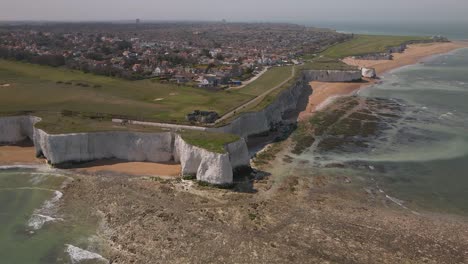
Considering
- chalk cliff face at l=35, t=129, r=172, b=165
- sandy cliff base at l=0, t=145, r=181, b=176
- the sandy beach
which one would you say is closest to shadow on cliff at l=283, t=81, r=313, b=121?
the sandy beach

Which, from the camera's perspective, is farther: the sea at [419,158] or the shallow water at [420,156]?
the shallow water at [420,156]

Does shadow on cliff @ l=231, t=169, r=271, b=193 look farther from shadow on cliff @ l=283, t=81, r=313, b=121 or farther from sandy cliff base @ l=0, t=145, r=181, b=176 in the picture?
shadow on cliff @ l=283, t=81, r=313, b=121

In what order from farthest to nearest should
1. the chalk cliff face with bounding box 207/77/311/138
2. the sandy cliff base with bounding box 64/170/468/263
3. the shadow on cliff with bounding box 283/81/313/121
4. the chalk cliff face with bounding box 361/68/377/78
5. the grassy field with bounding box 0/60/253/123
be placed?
the chalk cliff face with bounding box 361/68/377/78
the shadow on cliff with bounding box 283/81/313/121
the grassy field with bounding box 0/60/253/123
the chalk cliff face with bounding box 207/77/311/138
the sandy cliff base with bounding box 64/170/468/263

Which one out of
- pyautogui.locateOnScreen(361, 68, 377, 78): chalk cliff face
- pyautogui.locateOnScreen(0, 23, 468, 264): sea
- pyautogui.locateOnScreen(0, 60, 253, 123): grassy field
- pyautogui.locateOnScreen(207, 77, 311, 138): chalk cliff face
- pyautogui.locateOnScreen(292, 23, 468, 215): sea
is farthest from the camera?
pyautogui.locateOnScreen(361, 68, 377, 78): chalk cliff face

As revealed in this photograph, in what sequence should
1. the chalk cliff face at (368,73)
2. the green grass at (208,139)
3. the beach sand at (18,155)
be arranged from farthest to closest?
the chalk cliff face at (368,73), the beach sand at (18,155), the green grass at (208,139)

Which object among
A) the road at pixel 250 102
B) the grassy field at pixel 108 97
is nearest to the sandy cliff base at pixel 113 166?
the grassy field at pixel 108 97

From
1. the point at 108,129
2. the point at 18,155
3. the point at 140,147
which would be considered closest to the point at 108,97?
the point at 18,155

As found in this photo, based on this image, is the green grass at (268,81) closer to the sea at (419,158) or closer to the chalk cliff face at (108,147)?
the sea at (419,158)
